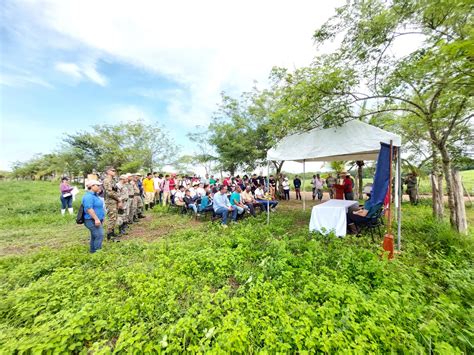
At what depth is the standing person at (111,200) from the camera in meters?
5.39

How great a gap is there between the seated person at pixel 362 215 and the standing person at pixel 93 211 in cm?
580

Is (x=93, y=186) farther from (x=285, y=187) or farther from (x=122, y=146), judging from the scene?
(x=122, y=146)

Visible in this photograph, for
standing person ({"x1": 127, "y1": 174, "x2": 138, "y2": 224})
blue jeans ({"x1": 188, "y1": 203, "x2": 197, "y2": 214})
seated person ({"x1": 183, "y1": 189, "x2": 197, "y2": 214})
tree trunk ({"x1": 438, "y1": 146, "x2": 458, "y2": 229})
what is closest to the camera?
tree trunk ({"x1": 438, "y1": 146, "x2": 458, "y2": 229})

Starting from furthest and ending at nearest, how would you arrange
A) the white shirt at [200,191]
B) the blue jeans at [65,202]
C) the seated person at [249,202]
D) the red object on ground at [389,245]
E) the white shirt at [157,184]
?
the white shirt at [157,184] < the white shirt at [200,191] < the blue jeans at [65,202] < the seated person at [249,202] < the red object on ground at [389,245]

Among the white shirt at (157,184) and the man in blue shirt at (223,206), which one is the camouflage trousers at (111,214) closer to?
the man in blue shirt at (223,206)

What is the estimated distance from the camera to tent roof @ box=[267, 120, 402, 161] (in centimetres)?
454

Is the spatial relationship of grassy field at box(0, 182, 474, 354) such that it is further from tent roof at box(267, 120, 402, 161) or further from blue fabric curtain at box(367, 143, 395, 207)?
tent roof at box(267, 120, 402, 161)

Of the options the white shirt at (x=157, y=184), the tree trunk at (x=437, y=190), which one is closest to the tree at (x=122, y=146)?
the white shirt at (x=157, y=184)

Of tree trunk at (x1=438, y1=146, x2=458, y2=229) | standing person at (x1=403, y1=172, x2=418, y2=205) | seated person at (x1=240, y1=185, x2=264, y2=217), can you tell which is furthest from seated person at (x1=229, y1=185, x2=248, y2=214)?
standing person at (x1=403, y1=172, x2=418, y2=205)

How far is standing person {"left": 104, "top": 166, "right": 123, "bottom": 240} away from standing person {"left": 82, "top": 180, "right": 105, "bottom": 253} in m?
1.11

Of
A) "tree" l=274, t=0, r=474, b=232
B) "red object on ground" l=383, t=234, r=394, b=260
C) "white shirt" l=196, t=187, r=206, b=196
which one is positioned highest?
"tree" l=274, t=0, r=474, b=232

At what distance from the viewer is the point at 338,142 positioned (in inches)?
201

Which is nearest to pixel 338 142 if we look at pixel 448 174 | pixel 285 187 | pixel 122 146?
pixel 448 174

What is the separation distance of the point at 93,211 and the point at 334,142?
5737 mm
